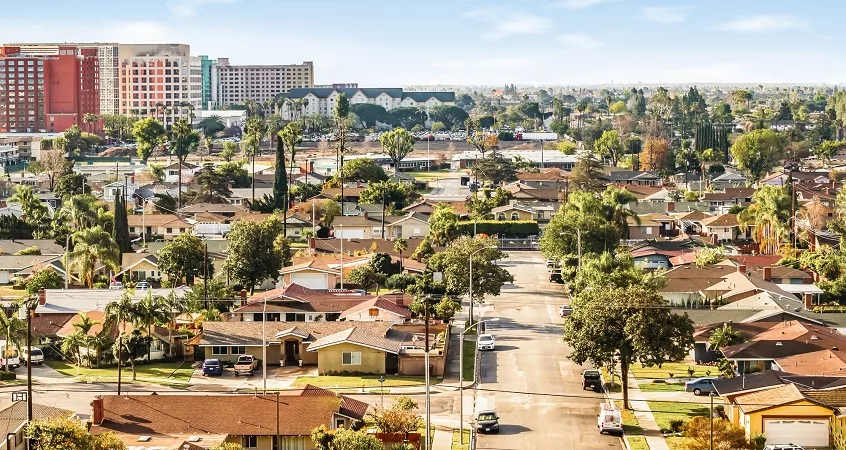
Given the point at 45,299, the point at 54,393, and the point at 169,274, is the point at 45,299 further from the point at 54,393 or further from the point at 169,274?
the point at 54,393

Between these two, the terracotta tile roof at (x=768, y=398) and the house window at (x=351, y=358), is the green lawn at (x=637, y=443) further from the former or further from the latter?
the house window at (x=351, y=358)

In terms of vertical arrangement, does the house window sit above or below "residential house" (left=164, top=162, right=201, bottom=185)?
below

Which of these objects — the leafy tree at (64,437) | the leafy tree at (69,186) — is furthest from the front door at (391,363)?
the leafy tree at (69,186)

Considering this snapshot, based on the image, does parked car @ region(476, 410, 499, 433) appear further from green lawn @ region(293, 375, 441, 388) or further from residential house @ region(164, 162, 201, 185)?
residential house @ region(164, 162, 201, 185)

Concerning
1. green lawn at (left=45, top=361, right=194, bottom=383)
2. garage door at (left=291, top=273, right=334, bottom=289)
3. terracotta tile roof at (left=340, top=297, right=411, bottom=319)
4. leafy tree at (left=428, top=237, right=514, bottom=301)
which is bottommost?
green lawn at (left=45, top=361, right=194, bottom=383)

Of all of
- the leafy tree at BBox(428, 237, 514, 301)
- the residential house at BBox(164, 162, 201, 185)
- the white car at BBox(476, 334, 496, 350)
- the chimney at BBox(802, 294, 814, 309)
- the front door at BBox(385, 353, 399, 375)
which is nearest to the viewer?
the front door at BBox(385, 353, 399, 375)

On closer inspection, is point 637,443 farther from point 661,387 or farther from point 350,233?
point 350,233

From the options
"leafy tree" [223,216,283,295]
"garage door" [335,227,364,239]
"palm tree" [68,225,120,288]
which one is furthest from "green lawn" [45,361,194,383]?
"garage door" [335,227,364,239]
